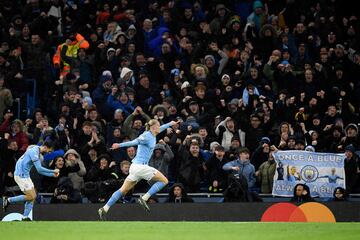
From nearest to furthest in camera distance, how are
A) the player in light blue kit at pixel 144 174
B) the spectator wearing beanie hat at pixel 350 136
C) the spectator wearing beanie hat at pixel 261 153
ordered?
the player in light blue kit at pixel 144 174 → the spectator wearing beanie hat at pixel 261 153 → the spectator wearing beanie hat at pixel 350 136

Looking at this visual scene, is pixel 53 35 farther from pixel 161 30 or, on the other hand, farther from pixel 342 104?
pixel 342 104

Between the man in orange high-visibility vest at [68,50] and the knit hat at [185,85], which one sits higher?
the man in orange high-visibility vest at [68,50]

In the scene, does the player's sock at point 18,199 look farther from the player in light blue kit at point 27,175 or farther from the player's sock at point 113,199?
the player's sock at point 113,199

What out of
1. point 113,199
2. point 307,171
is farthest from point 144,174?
point 307,171

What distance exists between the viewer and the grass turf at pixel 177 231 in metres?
18.8

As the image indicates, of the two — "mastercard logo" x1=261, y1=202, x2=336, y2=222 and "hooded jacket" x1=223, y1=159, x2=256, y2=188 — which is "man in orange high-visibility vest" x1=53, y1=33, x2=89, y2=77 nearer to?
"hooded jacket" x1=223, y1=159, x2=256, y2=188

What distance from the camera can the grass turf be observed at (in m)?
18.8

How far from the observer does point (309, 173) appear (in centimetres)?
2525

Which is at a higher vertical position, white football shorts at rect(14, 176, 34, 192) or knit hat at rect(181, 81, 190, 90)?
knit hat at rect(181, 81, 190, 90)

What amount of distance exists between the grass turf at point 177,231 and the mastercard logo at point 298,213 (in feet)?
8.94

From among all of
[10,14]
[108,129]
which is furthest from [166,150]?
[10,14]

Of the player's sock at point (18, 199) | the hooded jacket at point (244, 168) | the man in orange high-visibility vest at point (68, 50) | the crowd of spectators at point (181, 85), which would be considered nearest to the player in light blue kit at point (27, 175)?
the player's sock at point (18, 199)

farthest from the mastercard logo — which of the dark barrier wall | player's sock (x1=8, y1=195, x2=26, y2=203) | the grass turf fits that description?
player's sock (x1=8, y1=195, x2=26, y2=203)

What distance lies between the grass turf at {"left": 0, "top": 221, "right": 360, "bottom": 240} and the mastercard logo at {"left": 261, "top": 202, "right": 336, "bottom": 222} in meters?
2.73
